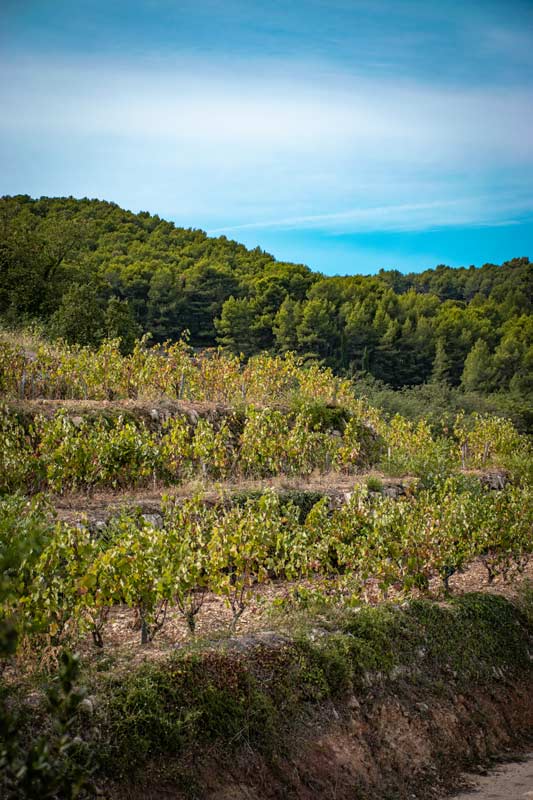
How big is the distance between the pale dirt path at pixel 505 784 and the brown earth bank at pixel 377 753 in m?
0.17

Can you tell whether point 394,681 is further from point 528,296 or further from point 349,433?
point 528,296

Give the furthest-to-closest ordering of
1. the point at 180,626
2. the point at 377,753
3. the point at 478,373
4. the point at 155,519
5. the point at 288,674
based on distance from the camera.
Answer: the point at 478,373
the point at 155,519
the point at 180,626
the point at 377,753
the point at 288,674

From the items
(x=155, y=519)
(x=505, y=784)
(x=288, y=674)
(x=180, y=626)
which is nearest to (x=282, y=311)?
(x=155, y=519)

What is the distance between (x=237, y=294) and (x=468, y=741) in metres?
44.6

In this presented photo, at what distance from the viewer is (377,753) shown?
248 inches

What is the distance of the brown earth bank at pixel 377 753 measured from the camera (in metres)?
4.98

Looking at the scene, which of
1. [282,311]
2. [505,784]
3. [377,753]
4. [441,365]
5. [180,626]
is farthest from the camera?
[441,365]

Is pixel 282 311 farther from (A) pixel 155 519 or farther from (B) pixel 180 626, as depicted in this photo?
(B) pixel 180 626

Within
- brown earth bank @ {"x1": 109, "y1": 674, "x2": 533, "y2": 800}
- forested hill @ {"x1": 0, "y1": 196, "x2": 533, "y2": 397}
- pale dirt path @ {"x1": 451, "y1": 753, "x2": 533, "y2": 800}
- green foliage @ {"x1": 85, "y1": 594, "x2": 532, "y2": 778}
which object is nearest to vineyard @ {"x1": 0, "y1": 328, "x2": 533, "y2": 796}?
green foliage @ {"x1": 85, "y1": 594, "x2": 532, "y2": 778}

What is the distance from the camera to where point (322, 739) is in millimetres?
5949

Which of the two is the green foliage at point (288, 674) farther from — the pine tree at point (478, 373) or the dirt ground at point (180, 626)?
the pine tree at point (478, 373)

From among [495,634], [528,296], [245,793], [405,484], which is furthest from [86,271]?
[528,296]

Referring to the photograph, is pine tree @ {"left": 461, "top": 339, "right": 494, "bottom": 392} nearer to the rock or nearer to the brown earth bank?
the rock

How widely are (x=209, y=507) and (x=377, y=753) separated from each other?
15.8 feet
